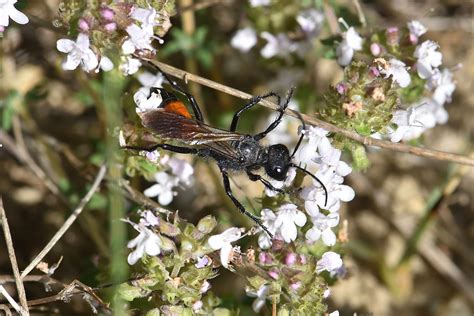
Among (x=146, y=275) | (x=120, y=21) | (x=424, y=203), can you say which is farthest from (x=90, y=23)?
(x=424, y=203)

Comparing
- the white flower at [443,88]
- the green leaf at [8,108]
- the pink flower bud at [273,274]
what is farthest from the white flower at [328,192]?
the green leaf at [8,108]

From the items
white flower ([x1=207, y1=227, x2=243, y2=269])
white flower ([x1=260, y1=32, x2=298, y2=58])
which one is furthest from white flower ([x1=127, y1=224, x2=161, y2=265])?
white flower ([x1=260, y1=32, x2=298, y2=58])

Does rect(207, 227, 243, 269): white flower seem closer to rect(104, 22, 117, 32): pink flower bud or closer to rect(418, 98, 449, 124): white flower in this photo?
rect(104, 22, 117, 32): pink flower bud

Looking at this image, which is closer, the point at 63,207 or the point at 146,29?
the point at 146,29

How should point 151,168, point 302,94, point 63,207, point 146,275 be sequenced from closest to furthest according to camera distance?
point 146,275 → point 151,168 → point 63,207 → point 302,94

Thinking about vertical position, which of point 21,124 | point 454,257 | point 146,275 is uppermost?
point 146,275

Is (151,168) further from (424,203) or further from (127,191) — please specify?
(424,203)

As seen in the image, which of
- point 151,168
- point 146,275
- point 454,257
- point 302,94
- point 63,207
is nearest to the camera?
point 146,275
